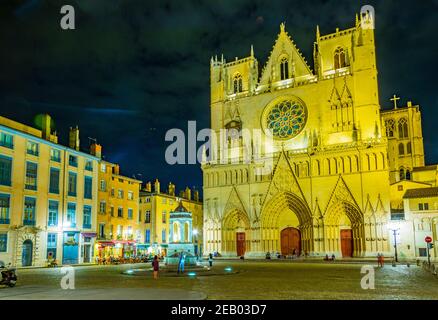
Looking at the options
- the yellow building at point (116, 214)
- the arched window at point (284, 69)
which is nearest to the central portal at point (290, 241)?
the yellow building at point (116, 214)

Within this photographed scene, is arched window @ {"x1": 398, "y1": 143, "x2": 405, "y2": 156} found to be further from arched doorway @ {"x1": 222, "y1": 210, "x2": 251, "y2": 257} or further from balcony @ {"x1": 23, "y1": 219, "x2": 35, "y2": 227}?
balcony @ {"x1": 23, "y1": 219, "x2": 35, "y2": 227}

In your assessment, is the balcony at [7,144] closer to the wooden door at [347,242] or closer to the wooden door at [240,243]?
the wooden door at [240,243]

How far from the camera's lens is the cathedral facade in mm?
53125

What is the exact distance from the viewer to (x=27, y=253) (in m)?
43.6

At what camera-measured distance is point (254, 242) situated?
59031mm

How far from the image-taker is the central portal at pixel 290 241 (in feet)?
190

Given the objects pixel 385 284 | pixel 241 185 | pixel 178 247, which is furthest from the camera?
pixel 241 185

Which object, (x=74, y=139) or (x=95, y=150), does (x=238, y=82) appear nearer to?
(x=95, y=150)

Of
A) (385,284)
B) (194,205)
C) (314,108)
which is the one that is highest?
(314,108)

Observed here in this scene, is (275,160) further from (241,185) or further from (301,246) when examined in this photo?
(301,246)

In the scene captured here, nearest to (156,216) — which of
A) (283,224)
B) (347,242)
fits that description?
(283,224)
